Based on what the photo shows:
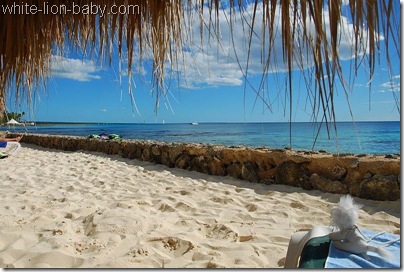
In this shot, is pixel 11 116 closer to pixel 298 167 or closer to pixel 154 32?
pixel 154 32

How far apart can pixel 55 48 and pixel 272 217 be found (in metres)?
2.17

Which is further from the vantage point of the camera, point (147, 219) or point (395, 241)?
point (147, 219)

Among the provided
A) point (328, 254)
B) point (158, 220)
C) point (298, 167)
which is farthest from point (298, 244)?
→ point (298, 167)

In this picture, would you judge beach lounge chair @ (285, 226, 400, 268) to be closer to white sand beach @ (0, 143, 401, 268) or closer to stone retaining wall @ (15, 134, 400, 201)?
white sand beach @ (0, 143, 401, 268)

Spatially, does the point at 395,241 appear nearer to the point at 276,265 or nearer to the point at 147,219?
the point at 276,265

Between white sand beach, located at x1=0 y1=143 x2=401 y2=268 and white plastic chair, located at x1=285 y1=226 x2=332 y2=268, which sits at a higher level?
white plastic chair, located at x1=285 y1=226 x2=332 y2=268

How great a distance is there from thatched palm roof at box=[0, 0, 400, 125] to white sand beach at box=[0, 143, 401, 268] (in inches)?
41.6

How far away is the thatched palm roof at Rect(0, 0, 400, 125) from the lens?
2.20 feet

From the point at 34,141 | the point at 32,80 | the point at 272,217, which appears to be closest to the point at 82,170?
the point at 272,217

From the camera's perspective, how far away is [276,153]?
4.45 m

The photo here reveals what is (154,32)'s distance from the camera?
1.24 metres

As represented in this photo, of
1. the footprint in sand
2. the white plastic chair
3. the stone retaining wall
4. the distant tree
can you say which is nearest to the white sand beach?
the footprint in sand

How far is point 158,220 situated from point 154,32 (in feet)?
6.23

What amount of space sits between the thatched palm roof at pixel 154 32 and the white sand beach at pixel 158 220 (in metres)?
1.06
